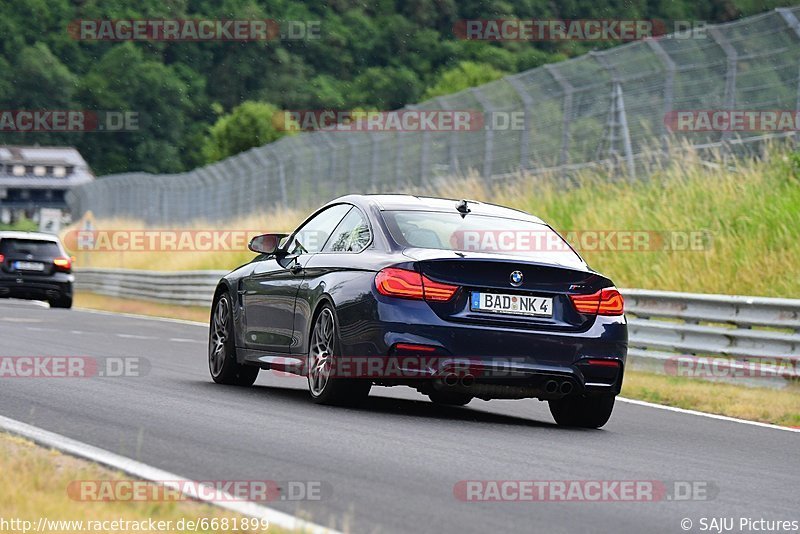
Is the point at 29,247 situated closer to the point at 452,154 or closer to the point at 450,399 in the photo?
the point at 452,154

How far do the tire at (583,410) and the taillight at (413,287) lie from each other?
4.52 feet

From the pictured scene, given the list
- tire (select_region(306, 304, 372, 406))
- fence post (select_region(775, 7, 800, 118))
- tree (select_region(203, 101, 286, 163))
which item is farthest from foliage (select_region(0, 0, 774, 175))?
tire (select_region(306, 304, 372, 406))

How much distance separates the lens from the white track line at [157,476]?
5871mm

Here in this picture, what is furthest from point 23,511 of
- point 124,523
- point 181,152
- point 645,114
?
point 181,152

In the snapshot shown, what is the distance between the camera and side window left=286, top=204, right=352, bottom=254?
1142cm

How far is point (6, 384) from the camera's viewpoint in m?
11.4

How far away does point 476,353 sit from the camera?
9.88 meters

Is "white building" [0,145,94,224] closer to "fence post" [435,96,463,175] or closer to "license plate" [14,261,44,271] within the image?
"license plate" [14,261,44,271]

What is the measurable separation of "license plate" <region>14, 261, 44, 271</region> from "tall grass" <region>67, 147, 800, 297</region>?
31.4 ft

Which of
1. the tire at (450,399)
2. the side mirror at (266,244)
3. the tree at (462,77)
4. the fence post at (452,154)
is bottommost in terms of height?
the tire at (450,399)

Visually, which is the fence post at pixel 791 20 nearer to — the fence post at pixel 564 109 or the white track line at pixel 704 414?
the fence post at pixel 564 109

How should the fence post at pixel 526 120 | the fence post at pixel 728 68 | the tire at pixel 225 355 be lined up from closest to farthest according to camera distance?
the tire at pixel 225 355
the fence post at pixel 728 68
the fence post at pixel 526 120

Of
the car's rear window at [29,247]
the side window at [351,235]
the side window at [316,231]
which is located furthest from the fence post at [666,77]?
the car's rear window at [29,247]

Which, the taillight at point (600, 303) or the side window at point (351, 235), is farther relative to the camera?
the side window at point (351, 235)
